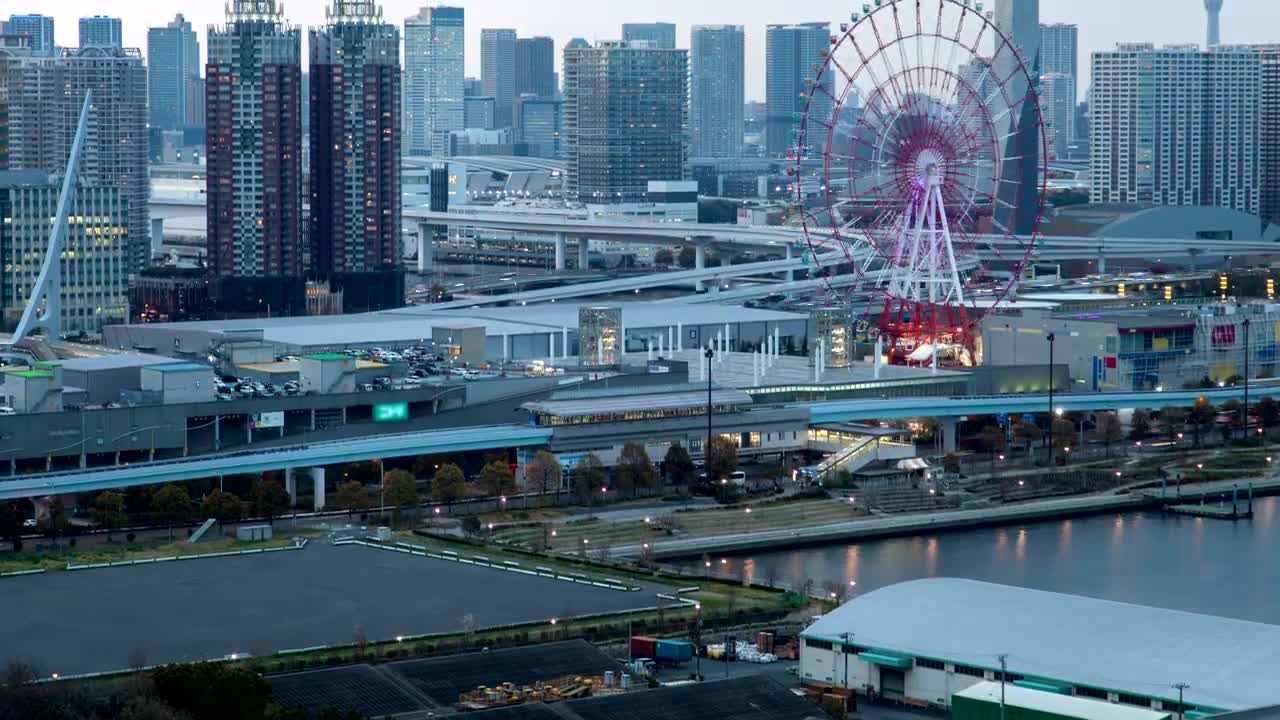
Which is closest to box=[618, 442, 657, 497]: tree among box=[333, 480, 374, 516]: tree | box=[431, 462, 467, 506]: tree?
box=[431, 462, 467, 506]: tree

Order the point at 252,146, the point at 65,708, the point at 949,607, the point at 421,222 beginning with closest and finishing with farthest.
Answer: the point at 65,708 < the point at 949,607 < the point at 252,146 < the point at 421,222

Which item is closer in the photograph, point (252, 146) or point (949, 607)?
point (949, 607)

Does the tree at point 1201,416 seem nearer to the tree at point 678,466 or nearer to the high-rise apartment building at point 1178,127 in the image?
the tree at point 678,466

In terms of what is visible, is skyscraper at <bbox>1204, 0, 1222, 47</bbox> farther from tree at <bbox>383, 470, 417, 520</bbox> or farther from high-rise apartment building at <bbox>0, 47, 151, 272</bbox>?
tree at <bbox>383, 470, 417, 520</bbox>

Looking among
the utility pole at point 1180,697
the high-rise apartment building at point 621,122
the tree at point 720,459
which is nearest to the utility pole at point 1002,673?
the utility pole at point 1180,697

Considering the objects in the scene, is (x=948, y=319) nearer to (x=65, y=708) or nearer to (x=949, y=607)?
(x=949, y=607)

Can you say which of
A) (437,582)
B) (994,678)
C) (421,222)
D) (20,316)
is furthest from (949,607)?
(421,222)
